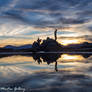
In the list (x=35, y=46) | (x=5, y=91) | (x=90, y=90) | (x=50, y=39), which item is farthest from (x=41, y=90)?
(x=50, y=39)

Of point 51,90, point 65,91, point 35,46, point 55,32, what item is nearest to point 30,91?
point 51,90

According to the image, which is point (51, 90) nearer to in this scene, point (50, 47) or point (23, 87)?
point (23, 87)

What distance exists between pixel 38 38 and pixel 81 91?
7422 centimetres

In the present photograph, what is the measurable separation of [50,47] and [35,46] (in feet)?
49.8

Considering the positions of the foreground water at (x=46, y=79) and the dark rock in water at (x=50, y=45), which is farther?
the dark rock in water at (x=50, y=45)

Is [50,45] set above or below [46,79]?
above

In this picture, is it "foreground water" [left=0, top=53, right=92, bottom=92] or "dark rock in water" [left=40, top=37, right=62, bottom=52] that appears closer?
"foreground water" [left=0, top=53, right=92, bottom=92]

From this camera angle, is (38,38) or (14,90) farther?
(38,38)

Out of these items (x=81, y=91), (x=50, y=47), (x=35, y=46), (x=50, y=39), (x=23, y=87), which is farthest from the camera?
(x=50, y=39)

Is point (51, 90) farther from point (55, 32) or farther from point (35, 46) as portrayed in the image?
point (55, 32)

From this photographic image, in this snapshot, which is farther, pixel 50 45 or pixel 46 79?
pixel 50 45

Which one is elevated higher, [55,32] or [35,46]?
[55,32]

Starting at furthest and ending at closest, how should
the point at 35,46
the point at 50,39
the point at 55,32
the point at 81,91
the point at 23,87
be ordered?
the point at 50,39 < the point at 55,32 < the point at 35,46 < the point at 23,87 < the point at 81,91

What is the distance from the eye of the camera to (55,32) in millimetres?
78625
